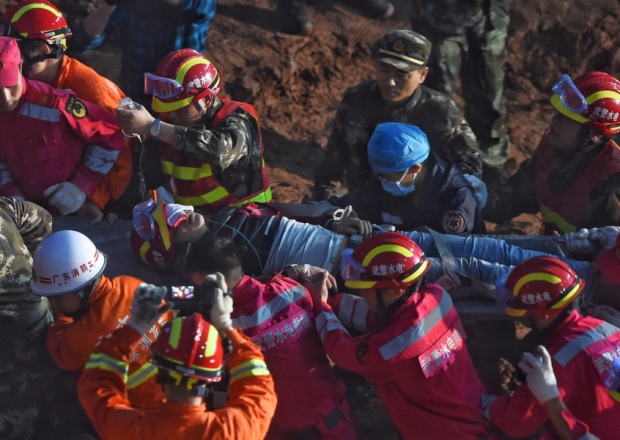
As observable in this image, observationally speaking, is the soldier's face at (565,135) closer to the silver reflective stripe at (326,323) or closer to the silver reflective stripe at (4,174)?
the silver reflective stripe at (326,323)

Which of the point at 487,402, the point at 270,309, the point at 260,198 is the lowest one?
the point at 260,198

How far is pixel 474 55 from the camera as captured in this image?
7.99m

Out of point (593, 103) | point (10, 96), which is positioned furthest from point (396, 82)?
point (10, 96)

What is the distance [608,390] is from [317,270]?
1.65 meters

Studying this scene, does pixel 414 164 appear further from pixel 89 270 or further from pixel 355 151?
pixel 89 270

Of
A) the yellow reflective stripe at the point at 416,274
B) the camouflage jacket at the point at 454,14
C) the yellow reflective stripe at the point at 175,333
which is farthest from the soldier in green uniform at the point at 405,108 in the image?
the yellow reflective stripe at the point at 175,333

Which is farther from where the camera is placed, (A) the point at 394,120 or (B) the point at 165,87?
(A) the point at 394,120

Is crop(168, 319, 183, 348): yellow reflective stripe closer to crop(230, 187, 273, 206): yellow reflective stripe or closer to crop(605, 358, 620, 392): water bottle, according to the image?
crop(605, 358, 620, 392): water bottle

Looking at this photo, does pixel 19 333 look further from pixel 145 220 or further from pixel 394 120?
pixel 394 120

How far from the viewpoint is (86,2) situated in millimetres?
9078

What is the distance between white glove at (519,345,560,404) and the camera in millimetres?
4152

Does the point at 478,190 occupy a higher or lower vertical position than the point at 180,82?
lower

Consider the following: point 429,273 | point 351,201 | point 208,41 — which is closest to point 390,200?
point 351,201

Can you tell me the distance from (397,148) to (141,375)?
2.02 metres
